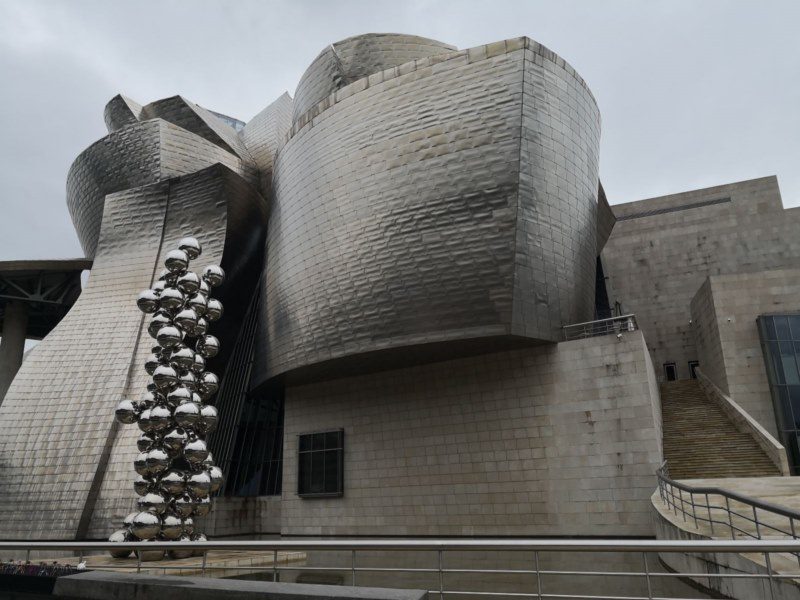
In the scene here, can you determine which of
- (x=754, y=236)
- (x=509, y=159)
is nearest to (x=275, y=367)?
(x=509, y=159)

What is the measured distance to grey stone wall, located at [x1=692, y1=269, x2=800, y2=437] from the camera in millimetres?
18016

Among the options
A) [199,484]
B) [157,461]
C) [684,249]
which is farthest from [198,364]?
[684,249]

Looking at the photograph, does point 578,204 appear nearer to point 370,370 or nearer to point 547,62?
point 547,62

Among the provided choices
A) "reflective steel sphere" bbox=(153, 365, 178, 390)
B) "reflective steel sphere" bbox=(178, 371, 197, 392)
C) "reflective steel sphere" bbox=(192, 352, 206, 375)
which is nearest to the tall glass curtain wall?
"reflective steel sphere" bbox=(192, 352, 206, 375)

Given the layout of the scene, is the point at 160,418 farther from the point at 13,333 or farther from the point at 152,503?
the point at 13,333

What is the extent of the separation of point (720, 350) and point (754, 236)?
1058 cm

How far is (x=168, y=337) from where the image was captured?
33.4 feet

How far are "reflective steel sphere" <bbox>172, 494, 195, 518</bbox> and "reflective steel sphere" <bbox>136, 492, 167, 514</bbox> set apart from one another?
0.20 meters

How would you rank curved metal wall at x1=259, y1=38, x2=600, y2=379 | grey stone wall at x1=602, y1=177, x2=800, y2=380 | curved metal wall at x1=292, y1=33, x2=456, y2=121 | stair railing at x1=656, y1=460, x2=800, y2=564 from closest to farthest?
1. stair railing at x1=656, y1=460, x2=800, y2=564
2. curved metal wall at x1=259, y1=38, x2=600, y2=379
3. curved metal wall at x1=292, y1=33, x2=456, y2=121
4. grey stone wall at x1=602, y1=177, x2=800, y2=380

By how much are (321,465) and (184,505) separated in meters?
8.32

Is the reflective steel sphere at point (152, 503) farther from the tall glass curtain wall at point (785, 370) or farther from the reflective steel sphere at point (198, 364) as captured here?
the tall glass curtain wall at point (785, 370)

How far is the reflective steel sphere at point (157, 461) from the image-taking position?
952 cm

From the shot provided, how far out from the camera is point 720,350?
1897 cm

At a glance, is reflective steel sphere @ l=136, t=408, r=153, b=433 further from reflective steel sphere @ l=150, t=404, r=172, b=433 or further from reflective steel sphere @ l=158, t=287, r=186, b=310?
reflective steel sphere @ l=158, t=287, r=186, b=310
